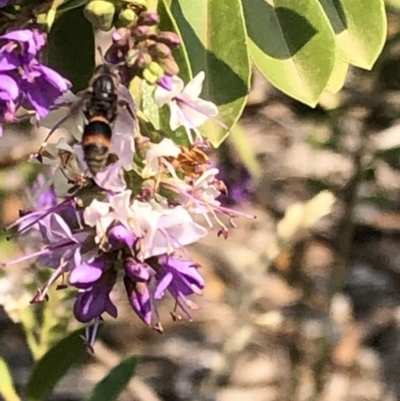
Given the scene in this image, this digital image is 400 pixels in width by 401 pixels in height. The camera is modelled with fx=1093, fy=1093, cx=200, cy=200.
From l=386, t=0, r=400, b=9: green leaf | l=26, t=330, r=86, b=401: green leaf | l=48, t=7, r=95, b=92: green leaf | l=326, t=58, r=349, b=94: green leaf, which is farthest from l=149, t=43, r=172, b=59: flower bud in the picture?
l=386, t=0, r=400, b=9: green leaf

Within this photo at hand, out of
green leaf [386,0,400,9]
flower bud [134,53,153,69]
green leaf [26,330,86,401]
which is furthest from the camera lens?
green leaf [386,0,400,9]

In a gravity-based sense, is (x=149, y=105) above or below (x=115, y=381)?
above

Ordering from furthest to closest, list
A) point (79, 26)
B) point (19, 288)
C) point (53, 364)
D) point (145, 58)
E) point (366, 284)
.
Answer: point (366, 284)
point (19, 288)
point (53, 364)
point (79, 26)
point (145, 58)

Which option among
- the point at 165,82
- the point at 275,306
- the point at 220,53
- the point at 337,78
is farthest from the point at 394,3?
the point at 275,306

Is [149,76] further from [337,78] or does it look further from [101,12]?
[337,78]

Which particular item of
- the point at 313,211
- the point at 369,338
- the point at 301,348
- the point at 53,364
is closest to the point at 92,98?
the point at 53,364

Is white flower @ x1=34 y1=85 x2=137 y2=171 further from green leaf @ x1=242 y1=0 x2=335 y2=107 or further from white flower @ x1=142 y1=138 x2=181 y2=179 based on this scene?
green leaf @ x1=242 y1=0 x2=335 y2=107

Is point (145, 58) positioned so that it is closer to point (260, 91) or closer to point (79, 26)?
point (79, 26)
